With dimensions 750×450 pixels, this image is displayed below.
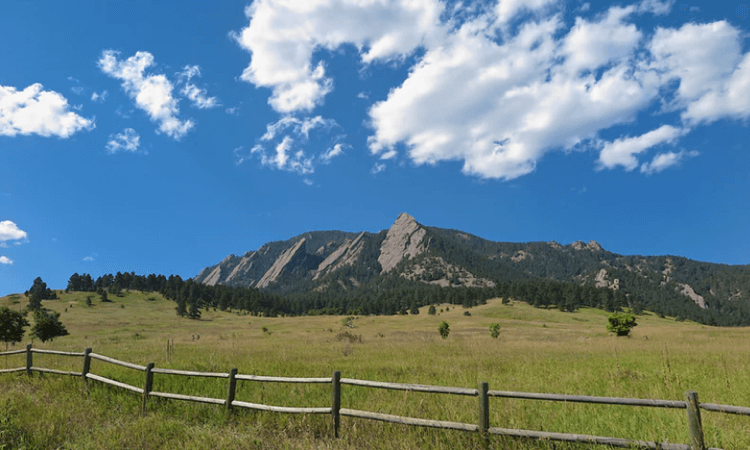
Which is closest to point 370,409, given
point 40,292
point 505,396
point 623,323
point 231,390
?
point 231,390

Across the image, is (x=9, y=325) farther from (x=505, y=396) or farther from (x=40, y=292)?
(x=40, y=292)

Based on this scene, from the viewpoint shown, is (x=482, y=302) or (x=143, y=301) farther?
(x=482, y=302)

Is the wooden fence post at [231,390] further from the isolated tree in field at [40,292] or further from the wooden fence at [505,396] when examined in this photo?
the isolated tree in field at [40,292]

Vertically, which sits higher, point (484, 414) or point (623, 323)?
point (484, 414)

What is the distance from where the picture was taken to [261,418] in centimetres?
877

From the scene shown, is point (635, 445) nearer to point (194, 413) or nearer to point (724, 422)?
point (724, 422)

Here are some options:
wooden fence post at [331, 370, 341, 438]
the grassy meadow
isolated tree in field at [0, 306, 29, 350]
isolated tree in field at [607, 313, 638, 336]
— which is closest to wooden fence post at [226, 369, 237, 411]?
the grassy meadow

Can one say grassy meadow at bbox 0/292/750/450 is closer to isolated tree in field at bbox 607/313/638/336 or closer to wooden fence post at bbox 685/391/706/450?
wooden fence post at bbox 685/391/706/450

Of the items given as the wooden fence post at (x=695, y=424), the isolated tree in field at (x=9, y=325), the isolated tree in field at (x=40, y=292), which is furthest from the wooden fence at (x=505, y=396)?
the isolated tree in field at (x=40, y=292)

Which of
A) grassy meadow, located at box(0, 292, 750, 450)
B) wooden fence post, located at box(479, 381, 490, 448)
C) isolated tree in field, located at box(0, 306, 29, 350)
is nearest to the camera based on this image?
wooden fence post, located at box(479, 381, 490, 448)

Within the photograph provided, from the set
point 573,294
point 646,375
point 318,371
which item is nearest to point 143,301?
→ point 318,371

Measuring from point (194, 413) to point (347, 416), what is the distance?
417 cm

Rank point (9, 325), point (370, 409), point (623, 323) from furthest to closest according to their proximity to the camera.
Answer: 1. point (623, 323)
2. point (9, 325)
3. point (370, 409)

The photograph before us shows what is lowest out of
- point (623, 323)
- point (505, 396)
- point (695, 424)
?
point (623, 323)
